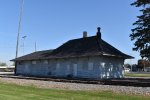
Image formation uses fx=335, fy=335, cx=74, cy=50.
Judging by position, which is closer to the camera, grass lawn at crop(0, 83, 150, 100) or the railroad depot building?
grass lawn at crop(0, 83, 150, 100)

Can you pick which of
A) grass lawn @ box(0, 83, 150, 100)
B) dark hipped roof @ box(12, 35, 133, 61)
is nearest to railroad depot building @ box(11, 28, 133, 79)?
dark hipped roof @ box(12, 35, 133, 61)

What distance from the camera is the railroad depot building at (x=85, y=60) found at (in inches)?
1704

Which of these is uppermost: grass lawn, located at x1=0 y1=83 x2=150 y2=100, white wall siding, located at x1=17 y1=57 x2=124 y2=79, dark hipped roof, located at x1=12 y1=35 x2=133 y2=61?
dark hipped roof, located at x1=12 y1=35 x2=133 y2=61

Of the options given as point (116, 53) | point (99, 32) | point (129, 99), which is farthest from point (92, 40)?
point (129, 99)

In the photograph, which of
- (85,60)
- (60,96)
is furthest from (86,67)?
(60,96)

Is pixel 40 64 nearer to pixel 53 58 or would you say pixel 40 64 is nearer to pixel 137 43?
pixel 53 58

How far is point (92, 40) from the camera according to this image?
48344 mm

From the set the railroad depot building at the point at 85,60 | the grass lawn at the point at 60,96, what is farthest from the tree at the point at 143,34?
the grass lawn at the point at 60,96

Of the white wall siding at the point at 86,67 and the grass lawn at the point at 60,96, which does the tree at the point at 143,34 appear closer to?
the white wall siding at the point at 86,67

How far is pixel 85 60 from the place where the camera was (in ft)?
148

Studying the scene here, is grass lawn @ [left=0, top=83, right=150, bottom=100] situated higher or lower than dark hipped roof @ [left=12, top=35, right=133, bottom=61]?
lower

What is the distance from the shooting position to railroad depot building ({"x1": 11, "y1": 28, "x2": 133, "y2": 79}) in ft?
142

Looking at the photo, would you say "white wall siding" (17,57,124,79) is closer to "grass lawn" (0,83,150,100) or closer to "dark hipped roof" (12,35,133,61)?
"dark hipped roof" (12,35,133,61)

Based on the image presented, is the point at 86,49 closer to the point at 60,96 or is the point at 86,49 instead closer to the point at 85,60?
the point at 85,60
